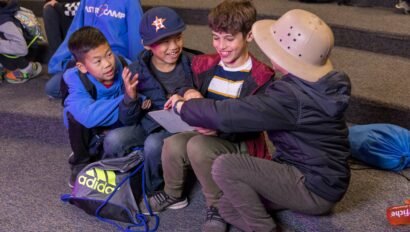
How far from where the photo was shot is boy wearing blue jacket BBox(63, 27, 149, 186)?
5.41 ft

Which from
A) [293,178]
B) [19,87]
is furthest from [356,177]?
[19,87]

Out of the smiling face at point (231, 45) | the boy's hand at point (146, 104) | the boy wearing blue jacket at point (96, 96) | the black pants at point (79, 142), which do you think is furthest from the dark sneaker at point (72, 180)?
the smiling face at point (231, 45)

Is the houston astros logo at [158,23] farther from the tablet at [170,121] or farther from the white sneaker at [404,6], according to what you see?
the white sneaker at [404,6]

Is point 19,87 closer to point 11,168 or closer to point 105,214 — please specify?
point 11,168

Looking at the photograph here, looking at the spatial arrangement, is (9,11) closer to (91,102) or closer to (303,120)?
(91,102)

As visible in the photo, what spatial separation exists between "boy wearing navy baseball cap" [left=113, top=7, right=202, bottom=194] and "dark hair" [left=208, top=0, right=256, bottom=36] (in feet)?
0.59

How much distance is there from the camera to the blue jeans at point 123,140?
66.2 inches

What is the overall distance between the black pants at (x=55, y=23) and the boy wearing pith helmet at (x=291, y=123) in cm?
151

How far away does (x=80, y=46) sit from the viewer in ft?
5.40

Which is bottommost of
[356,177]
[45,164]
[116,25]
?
[45,164]

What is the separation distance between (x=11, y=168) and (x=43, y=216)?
0.47m

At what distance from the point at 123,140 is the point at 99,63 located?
322 millimetres

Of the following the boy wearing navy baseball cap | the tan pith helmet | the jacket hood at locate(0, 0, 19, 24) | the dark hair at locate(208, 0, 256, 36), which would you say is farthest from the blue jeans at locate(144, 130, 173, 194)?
the jacket hood at locate(0, 0, 19, 24)

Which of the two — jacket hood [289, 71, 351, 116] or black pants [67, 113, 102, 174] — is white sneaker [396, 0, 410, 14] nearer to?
jacket hood [289, 71, 351, 116]
